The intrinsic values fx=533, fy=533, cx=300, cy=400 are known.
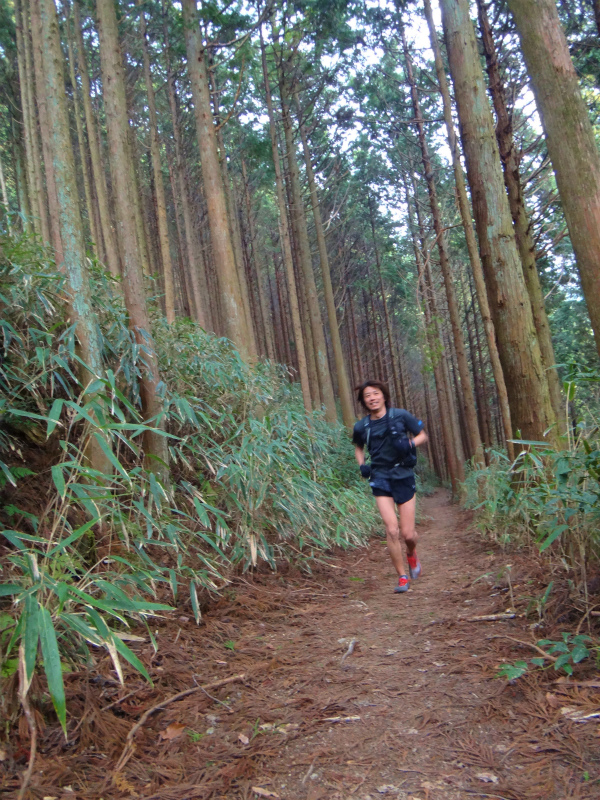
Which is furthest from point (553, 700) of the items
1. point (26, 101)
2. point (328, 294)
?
point (26, 101)

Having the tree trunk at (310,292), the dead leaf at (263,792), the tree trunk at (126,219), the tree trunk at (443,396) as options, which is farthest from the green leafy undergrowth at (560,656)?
the tree trunk at (443,396)

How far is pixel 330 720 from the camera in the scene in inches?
88.0

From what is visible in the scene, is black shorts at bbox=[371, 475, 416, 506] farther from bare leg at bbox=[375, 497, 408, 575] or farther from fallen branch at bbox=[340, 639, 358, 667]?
fallen branch at bbox=[340, 639, 358, 667]

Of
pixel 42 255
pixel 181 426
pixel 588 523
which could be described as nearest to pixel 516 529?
pixel 588 523

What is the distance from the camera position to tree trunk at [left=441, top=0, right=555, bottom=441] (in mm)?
4984

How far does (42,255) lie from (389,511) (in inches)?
141

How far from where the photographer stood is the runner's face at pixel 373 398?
4520mm

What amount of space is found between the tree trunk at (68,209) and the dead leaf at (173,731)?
190cm

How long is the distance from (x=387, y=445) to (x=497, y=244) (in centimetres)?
231

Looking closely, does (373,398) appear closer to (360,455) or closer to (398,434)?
(398,434)

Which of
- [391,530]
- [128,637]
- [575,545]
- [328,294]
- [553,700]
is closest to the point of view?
[553,700]

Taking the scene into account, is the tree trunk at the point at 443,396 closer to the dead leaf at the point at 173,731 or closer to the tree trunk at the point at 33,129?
the tree trunk at the point at 33,129

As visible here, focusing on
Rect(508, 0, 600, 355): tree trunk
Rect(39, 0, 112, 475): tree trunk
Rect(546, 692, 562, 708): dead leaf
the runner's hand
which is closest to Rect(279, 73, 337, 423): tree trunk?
the runner's hand

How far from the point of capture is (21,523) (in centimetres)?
332
